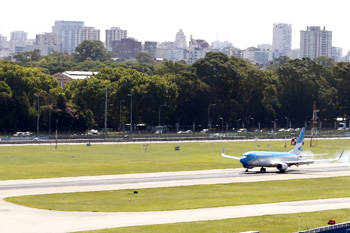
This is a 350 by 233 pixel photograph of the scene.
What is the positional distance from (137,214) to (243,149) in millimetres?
113747

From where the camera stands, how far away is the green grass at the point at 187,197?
8225cm

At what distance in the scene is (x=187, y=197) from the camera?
3565 inches

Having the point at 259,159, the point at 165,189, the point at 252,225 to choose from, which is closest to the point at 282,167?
the point at 259,159

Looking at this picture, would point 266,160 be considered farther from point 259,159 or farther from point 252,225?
point 252,225

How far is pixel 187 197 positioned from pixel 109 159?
59141mm

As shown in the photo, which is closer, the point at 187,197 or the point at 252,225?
the point at 252,225

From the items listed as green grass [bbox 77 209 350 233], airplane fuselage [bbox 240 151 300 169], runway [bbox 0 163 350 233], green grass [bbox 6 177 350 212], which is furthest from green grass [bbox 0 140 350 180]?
green grass [bbox 77 209 350 233]

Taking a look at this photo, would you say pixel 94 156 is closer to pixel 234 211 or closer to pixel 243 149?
pixel 243 149

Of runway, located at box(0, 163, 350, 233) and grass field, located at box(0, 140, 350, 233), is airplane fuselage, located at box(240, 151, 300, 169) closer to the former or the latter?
runway, located at box(0, 163, 350, 233)

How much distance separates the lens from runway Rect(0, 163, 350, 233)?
71.0 m

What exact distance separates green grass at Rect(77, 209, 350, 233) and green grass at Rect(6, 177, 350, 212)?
9.66 m

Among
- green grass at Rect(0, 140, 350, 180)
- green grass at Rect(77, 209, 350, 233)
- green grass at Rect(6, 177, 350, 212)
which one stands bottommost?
green grass at Rect(77, 209, 350, 233)

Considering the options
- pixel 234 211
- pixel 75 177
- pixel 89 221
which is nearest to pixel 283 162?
pixel 75 177

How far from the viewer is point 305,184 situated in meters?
108
